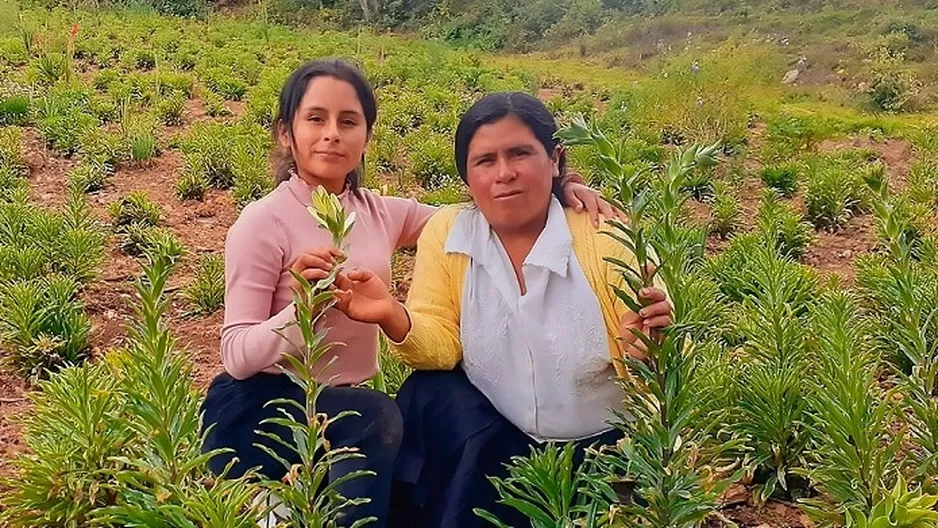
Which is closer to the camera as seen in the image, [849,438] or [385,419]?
[849,438]

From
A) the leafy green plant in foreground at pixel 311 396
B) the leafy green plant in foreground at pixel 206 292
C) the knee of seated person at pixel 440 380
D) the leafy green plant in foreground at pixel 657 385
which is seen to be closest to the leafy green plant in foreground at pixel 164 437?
the leafy green plant in foreground at pixel 311 396

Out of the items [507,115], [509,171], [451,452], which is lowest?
[451,452]

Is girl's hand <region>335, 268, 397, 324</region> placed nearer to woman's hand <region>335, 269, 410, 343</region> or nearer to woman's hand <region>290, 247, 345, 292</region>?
woman's hand <region>335, 269, 410, 343</region>

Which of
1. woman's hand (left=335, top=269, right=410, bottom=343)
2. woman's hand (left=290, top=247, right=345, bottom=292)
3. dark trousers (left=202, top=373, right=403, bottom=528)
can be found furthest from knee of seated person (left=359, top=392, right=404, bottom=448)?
woman's hand (left=290, top=247, right=345, bottom=292)

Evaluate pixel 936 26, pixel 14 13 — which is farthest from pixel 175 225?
pixel 936 26

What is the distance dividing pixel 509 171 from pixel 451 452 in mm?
780

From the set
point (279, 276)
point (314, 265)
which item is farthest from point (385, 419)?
point (314, 265)

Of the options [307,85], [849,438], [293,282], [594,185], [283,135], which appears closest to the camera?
[849,438]

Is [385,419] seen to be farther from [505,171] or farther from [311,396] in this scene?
[311,396]

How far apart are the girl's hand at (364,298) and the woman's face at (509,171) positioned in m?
0.41

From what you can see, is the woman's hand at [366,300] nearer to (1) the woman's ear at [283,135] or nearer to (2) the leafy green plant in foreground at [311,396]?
(2) the leafy green plant in foreground at [311,396]

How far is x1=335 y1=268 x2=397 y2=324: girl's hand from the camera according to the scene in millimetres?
2127

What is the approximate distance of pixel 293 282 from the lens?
89.7 inches

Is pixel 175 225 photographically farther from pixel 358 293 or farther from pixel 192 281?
pixel 358 293
